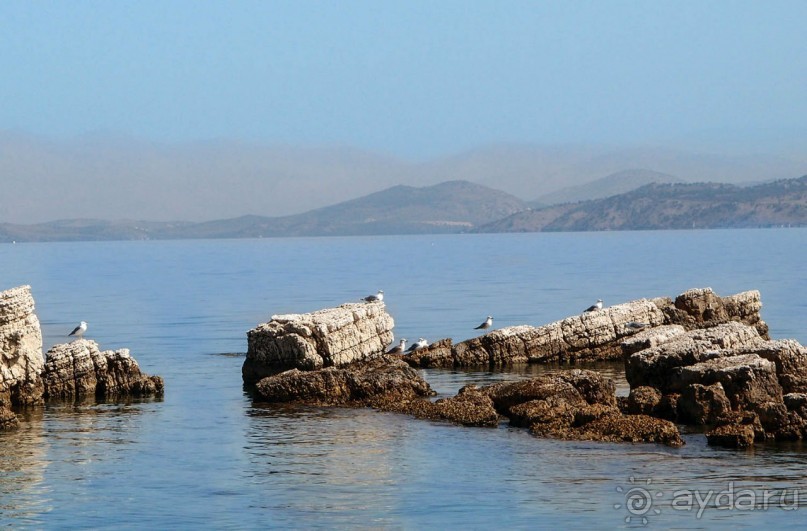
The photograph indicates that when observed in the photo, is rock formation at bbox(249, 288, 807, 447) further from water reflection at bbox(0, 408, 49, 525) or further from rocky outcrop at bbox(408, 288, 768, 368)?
water reflection at bbox(0, 408, 49, 525)

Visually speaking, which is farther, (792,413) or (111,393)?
(111,393)

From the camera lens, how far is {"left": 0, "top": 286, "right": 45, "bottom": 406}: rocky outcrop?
27.9m

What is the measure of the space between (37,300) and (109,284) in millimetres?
23667

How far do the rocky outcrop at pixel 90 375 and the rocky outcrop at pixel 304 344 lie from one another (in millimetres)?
2905

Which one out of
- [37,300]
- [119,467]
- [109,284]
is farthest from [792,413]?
[109,284]

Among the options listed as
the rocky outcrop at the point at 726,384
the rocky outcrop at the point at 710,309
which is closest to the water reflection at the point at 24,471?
the rocky outcrop at the point at 726,384

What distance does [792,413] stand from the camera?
23.3 metres

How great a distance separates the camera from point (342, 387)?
29.2m

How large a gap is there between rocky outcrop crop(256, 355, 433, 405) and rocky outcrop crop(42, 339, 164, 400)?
3.57m

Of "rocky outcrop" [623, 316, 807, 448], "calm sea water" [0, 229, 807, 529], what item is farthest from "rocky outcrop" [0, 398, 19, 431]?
"rocky outcrop" [623, 316, 807, 448]

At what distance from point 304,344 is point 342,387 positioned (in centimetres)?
346

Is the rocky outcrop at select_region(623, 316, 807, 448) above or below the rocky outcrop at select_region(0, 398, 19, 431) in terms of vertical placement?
above

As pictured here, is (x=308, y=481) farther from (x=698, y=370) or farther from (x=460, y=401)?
(x=698, y=370)

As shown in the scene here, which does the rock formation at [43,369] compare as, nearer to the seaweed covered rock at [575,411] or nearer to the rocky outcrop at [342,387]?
the rocky outcrop at [342,387]
